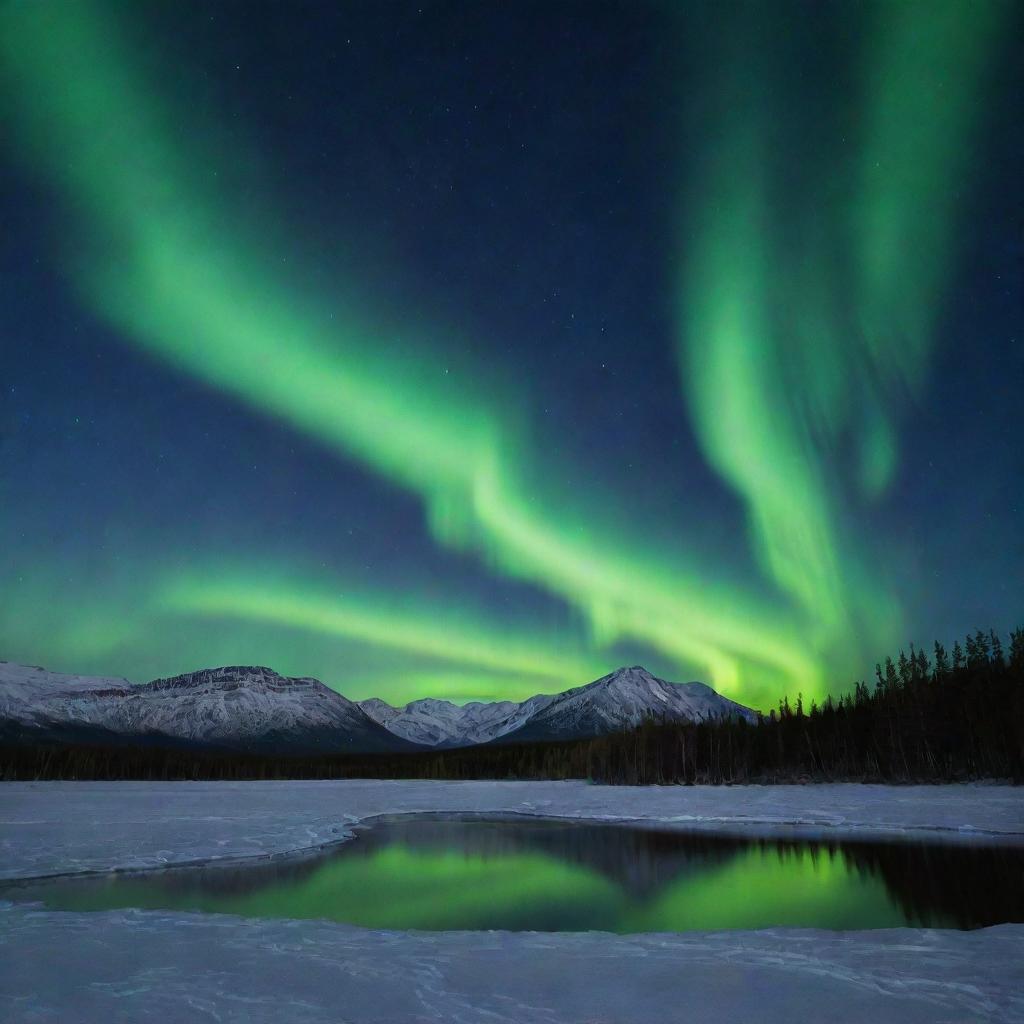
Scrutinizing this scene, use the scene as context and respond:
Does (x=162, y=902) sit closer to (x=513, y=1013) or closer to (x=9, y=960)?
(x=9, y=960)

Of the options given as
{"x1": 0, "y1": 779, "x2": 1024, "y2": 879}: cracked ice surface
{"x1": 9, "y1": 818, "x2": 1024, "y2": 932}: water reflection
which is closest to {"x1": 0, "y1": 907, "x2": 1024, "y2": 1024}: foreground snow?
{"x1": 9, "y1": 818, "x2": 1024, "y2": 932}: water reflection

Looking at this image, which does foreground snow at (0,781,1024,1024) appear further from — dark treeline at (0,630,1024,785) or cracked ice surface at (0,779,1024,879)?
dark treeline at (0,630,1024,785)

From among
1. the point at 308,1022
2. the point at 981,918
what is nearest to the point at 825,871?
the point at 981,918

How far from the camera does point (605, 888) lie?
19422mm

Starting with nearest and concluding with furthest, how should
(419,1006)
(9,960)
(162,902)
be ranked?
(419,1006) < (9,960) < (162,902)

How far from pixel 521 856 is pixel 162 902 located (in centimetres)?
1337

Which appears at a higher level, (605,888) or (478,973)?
(605,888)

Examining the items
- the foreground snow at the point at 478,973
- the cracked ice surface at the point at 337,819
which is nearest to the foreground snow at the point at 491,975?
the foreground snow at the point at 478,973

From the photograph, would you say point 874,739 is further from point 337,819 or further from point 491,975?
point 491,975

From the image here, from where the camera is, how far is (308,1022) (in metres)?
8.04

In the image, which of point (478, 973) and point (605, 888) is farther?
point (605, 888)

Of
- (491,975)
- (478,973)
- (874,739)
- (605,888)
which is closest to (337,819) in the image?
(605,888)

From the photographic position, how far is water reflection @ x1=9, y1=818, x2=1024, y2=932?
15344mm

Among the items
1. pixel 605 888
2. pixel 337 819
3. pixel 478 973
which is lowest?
pixel 478 973
